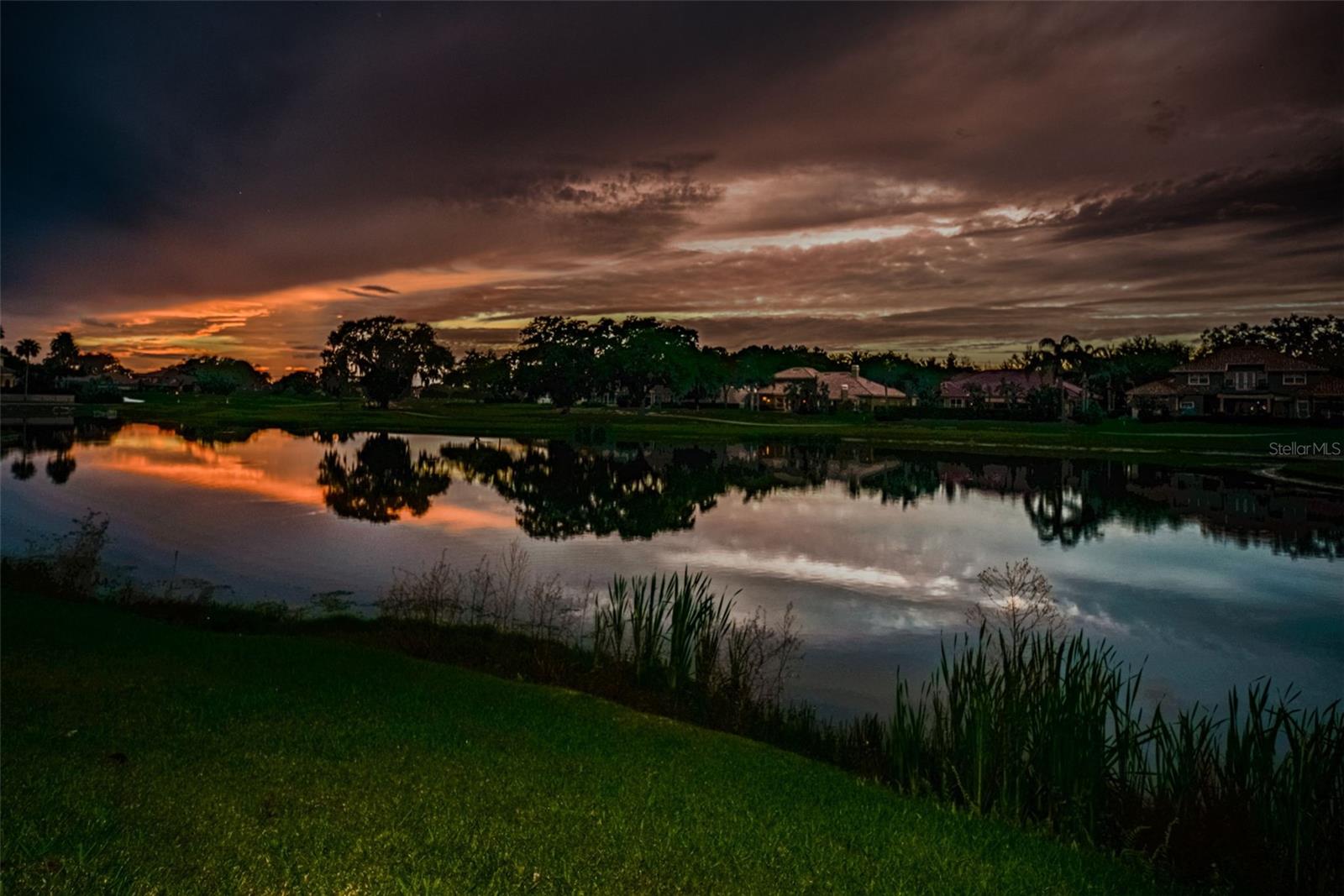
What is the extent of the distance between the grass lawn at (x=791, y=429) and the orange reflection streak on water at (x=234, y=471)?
85.8 ft

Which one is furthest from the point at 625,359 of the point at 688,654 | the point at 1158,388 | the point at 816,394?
the point at 688,654

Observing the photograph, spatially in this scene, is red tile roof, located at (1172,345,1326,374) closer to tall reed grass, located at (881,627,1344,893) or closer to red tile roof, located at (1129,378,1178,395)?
red tile roof, located at (1129,378,1178,395)

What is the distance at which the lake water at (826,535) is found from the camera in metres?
23.1

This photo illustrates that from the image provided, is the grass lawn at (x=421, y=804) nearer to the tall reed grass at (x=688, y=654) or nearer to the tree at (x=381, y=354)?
the tall reed grass at (x=688, y=654)

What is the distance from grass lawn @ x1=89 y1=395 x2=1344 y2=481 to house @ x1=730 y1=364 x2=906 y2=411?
11859 mm

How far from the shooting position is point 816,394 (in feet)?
475

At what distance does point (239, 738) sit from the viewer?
35.6 feet

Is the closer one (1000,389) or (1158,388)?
(1158,388)

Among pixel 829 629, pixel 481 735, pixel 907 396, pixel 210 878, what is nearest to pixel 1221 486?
pixel 829 629

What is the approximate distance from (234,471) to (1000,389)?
119521 millimetres

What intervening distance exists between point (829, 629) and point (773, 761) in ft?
37.4

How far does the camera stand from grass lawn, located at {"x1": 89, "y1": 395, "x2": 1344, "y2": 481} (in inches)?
3024

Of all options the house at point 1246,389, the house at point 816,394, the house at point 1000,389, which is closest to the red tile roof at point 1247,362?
the house at point 1246,389

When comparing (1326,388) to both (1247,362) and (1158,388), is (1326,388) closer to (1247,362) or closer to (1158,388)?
(1247,362)
